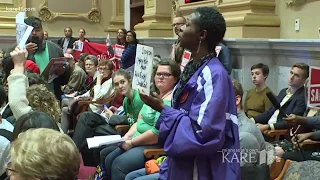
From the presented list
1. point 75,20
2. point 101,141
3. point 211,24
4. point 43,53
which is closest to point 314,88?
point 211,24

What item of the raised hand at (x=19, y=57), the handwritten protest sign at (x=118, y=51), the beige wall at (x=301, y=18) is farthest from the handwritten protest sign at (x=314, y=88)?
the handwritten protest sign at (x=118, y=51)

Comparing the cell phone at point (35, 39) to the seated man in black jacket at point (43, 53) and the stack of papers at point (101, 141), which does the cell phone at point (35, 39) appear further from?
the stack of papers at point (101, 141)

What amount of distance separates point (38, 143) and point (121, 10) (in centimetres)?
1150

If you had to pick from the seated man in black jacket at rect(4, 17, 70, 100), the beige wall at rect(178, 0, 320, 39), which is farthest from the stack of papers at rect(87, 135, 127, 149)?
the beige wall at rect(178, 0, 320, 39)

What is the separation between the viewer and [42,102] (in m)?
3.07

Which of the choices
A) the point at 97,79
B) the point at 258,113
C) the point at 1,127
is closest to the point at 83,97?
the point at 97,79

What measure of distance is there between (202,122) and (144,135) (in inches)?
72.8

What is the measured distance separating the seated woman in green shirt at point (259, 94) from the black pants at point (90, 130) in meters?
1.48

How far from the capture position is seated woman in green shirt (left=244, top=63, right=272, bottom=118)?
5031 millimetres

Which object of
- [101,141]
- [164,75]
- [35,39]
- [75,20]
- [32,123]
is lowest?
[101,141]

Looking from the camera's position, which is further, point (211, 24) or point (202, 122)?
point (211, 24)

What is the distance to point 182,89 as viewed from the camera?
2154 mm

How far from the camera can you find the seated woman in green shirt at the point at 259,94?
16.5ft

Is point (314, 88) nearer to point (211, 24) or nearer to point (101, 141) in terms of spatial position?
point (211, 24)
